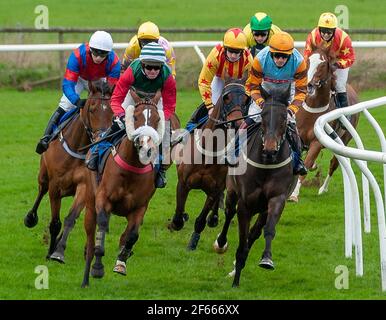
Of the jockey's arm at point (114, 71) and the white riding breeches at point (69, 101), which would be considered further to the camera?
the white riding breeches at point (69, 101)

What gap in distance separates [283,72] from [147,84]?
48.0 inches

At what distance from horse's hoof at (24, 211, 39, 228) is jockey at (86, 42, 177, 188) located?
2096mm

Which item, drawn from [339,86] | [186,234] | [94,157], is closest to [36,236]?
[186,234]

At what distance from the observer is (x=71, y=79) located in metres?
9.92

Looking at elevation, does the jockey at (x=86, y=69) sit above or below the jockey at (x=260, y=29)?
below

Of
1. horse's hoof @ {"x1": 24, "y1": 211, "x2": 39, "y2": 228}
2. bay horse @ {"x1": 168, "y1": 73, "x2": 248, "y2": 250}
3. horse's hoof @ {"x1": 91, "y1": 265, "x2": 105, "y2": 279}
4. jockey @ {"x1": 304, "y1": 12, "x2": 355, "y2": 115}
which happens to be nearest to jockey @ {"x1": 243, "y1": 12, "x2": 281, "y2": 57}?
bay horse @ {"x1": 168, "y1": 73, "x2": 248, "y2": 250}

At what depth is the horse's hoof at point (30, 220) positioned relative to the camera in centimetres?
1083

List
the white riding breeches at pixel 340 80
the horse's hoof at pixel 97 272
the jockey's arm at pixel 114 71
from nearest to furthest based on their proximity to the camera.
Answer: the horse's hoof at pixel 97 272 < the jockey's arm at pixel 114 71 < the white riding breeches at pixel 340 80

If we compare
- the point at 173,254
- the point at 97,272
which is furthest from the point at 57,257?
the point at 173,254

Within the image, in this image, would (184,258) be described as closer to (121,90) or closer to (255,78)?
(255,78)

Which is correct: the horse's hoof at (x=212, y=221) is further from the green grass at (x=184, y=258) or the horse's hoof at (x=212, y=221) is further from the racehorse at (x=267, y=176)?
the racehorse at (x=267, y=176)

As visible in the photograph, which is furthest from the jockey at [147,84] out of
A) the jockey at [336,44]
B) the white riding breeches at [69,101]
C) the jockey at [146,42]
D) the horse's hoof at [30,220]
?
the jockey at [336,44]

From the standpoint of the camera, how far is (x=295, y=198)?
1236 centimetres

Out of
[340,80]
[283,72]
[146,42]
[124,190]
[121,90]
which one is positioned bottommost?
[124,190]
